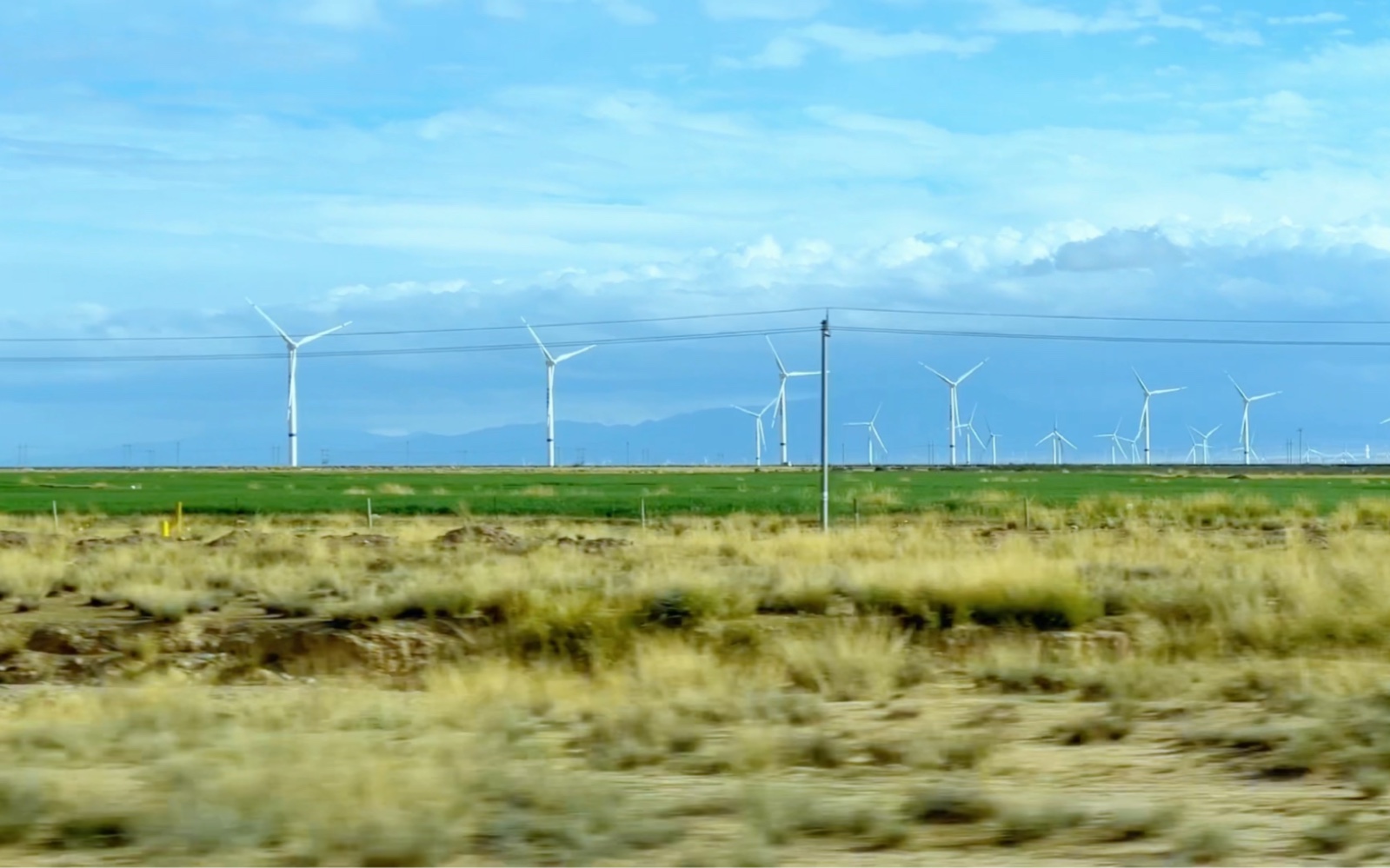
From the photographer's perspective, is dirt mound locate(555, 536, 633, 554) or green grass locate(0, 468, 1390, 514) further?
green grass locate(0, 468, 1390, 514)

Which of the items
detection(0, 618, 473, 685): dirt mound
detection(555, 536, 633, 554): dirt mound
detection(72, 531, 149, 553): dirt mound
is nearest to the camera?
detection(0, 618, 473, 685): dirt mound

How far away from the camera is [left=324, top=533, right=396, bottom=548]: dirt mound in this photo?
181ft

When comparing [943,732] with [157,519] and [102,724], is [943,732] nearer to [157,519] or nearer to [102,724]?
[102,724]

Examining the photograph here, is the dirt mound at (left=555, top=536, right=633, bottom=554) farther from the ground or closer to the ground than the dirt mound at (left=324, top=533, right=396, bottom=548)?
farther from the ground

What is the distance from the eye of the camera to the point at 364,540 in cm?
5788

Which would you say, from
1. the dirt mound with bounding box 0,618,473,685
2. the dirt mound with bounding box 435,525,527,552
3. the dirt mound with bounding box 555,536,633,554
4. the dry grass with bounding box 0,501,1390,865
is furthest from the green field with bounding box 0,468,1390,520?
the dirt mound with bounding box 0,618,473,685

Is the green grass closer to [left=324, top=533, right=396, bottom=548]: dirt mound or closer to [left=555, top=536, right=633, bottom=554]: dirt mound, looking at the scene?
[left=555, top=536, right=633, bottom=554]: dirt mound

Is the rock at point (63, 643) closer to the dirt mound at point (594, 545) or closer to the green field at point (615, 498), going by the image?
the dirt mound at point (594, 545)

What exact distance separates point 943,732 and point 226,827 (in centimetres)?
780

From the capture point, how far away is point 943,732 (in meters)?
16.3

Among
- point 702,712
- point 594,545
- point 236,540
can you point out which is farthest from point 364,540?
point 702,712

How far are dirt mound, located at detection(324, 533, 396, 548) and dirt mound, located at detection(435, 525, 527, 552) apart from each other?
187 centimetres

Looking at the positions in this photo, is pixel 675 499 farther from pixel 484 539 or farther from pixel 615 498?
pixel 484 539

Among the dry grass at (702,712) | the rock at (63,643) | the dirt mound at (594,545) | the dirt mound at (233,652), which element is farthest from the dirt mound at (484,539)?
the rock at (63,643)
